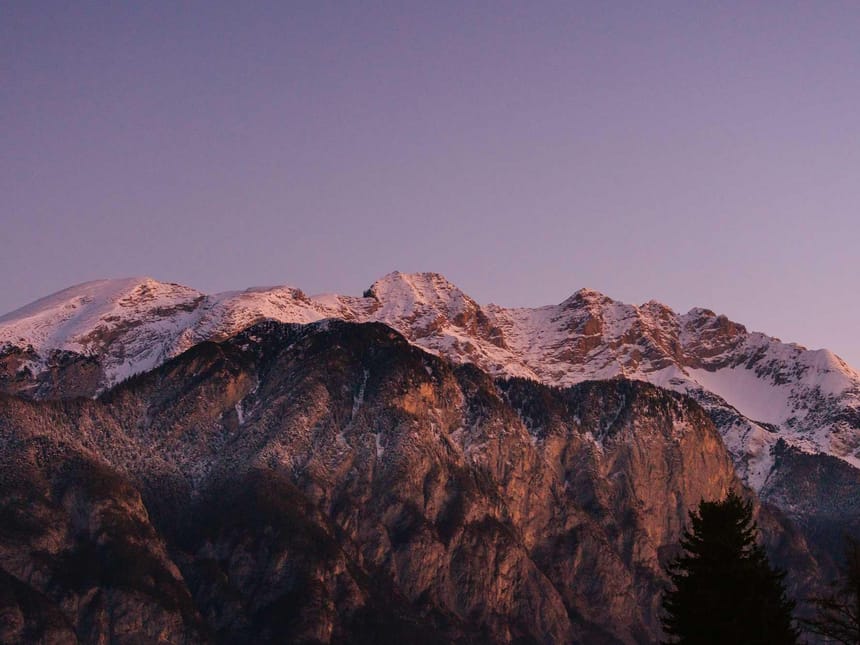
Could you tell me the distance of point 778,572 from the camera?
10238 cm

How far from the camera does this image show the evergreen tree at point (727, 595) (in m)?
96.9

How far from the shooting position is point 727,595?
323ft

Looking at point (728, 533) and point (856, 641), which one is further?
point (728, 533)

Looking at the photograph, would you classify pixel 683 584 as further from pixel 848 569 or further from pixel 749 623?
pixel 848 569

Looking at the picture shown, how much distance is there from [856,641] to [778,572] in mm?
11039

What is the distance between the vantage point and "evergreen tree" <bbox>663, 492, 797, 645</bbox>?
96.9 m

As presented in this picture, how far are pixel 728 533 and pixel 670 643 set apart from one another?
25.3 ft

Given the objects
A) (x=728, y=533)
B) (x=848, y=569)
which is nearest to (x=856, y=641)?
(x=848, y=569)

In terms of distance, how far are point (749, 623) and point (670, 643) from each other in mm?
7238

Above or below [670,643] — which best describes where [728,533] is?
above

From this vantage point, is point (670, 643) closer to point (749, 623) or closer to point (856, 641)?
point (749, 623)

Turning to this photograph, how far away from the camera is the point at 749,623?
3826 inches

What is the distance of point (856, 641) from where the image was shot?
91.7m

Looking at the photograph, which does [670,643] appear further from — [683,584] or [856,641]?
[856,641]
